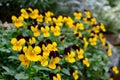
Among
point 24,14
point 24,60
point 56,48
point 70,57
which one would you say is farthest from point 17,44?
point 24,14

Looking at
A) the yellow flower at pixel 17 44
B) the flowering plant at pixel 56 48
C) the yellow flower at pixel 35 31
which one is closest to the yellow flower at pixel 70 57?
the flowering plant at pixel 56 48

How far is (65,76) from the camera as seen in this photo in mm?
3252

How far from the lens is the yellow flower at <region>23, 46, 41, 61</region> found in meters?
2.55

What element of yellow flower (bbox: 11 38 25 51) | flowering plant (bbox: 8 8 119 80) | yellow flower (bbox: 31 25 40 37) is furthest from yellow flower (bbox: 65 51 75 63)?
yellow flower (bbox: 11 38 25 51)

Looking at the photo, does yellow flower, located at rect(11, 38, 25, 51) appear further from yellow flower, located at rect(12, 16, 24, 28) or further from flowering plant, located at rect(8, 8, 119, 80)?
yellow flower, located at rect(12, 16, 24, 28)

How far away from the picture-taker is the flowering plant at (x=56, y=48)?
2670mm

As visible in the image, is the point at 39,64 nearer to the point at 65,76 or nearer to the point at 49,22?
the point at 65,76

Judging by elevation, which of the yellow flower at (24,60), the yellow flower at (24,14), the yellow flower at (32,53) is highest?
the yellow flower at (24,14)

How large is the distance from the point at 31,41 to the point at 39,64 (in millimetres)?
229

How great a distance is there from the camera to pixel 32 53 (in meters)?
2.56

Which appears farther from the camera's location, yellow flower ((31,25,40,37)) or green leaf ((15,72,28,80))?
yellow flower ((31,25,40,37))

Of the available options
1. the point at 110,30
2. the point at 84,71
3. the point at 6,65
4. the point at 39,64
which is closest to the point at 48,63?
the point at 39,64

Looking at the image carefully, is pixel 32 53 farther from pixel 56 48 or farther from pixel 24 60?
pixel 56 48

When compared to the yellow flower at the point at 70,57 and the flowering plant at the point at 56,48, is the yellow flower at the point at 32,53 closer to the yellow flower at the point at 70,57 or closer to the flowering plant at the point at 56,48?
the flowering plant at the point at 56,48
